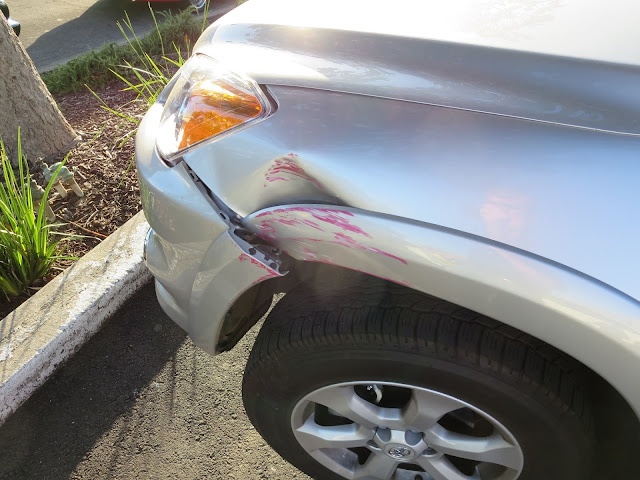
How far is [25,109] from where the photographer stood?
2.82 meters

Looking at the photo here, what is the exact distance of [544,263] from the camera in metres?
0.93

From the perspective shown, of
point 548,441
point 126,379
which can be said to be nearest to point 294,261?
point 548,441

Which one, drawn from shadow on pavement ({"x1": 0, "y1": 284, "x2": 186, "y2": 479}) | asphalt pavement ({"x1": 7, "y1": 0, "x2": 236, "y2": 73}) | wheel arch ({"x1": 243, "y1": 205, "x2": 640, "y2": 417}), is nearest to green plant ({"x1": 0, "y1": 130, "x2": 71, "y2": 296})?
shadow on pavement ({"x1": 0, "y1": 284, "x2": 186, "y2": 479})

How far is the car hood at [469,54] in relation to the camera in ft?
3.27

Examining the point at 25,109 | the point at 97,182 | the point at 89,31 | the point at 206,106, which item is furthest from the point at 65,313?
the point at 89,31

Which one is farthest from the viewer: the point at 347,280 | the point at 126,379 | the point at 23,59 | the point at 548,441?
the point at 23,59

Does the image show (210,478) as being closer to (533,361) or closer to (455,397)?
(455,397)

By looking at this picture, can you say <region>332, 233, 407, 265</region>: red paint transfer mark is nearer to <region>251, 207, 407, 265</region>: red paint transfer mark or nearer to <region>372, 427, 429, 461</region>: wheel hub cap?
<region>251, 207, 407, 265</region>: red paint transfer mark

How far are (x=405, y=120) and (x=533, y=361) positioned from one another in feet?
1.99

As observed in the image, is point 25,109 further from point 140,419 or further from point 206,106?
point 206,106

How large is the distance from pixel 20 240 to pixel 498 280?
2.02 metres

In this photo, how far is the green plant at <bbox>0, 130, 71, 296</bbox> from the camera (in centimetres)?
212

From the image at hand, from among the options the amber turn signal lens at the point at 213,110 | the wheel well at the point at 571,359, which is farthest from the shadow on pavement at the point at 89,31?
the wheel well at the point at 571,359

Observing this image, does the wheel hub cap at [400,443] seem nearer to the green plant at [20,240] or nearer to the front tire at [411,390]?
the front tire at [411,390]
